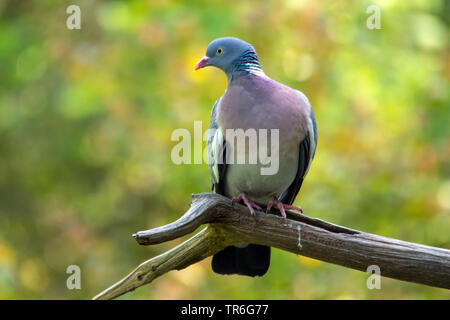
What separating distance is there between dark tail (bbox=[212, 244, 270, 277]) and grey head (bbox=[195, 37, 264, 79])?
4.13 ft

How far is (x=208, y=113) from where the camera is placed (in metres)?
6.82

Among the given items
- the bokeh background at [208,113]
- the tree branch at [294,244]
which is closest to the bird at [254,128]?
the tree branch at [294,244]

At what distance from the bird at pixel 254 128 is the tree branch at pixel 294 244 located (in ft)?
0.48

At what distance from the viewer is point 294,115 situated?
4.16 meters

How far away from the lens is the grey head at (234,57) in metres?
4.43

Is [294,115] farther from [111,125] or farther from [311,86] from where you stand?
[111,125]

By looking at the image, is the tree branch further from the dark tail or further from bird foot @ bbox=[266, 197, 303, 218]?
the dark tail

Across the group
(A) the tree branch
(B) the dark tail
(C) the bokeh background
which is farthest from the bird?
(C) the bokeh background

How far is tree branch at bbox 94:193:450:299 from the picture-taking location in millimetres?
3697

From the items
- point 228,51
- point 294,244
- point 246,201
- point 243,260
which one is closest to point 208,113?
point 228,51

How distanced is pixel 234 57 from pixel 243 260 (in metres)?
1.46

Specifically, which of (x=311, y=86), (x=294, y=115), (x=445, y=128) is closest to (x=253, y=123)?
(x=294, y=115)

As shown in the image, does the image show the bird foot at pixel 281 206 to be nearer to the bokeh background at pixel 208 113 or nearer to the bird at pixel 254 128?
the bird at pixel 254 128

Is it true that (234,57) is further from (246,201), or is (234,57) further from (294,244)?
(294,244)
